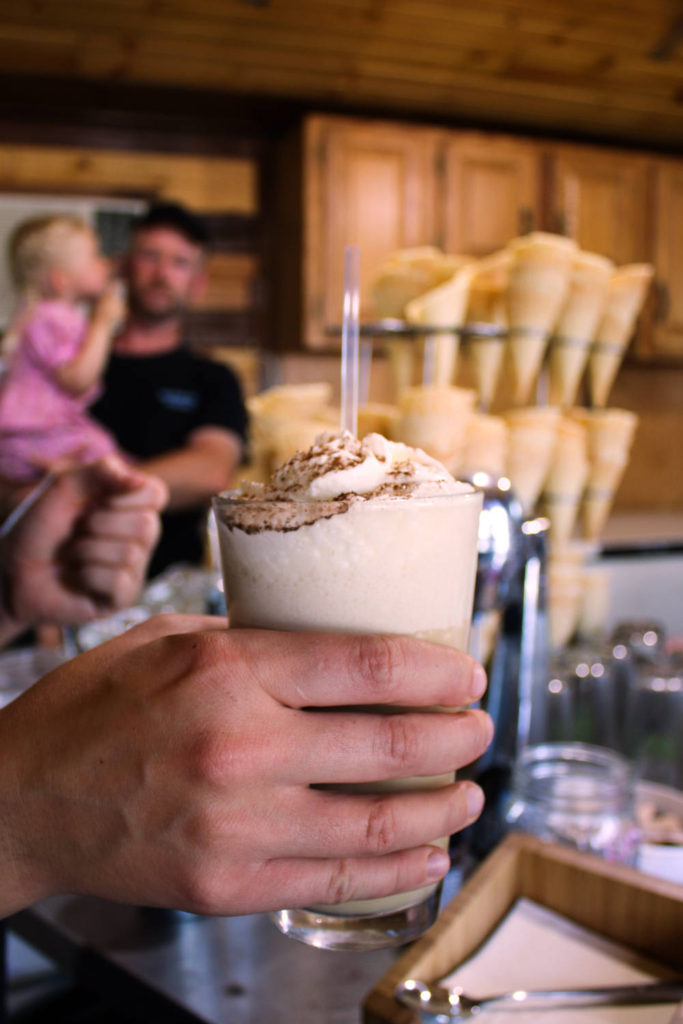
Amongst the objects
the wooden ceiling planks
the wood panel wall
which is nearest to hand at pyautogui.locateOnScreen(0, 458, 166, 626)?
the wooden ceiling planks

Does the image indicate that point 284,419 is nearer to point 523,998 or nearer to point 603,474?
point 603,474

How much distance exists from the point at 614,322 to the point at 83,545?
3.45 ft

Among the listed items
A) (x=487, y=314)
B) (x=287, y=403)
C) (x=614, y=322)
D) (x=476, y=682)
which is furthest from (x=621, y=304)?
(x=476, y=682)

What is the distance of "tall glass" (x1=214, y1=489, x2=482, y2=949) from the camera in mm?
501

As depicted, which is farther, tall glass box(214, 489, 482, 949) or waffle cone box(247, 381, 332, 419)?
waffle cone box(247, 381, 332, 419)

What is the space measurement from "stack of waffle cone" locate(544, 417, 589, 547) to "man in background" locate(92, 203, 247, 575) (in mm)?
1387

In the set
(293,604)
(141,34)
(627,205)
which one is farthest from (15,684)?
(627,205)

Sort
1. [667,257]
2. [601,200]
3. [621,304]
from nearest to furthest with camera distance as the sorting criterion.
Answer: [621,304]
[601,200]
[667,257]

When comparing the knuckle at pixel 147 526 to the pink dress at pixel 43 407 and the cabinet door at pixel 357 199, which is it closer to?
the pink dress at pixel 43 407

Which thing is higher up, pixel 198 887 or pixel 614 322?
pixel 614 322

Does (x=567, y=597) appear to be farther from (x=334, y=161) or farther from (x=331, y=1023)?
(x=334, y=161)

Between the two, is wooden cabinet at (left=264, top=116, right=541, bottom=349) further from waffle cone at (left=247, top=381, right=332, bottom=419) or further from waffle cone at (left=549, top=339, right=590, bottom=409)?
waffle cone at (left=247, top=381, right=332, bottom=419)

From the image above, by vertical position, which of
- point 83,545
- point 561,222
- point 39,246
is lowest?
point 83,545

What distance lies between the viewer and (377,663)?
18.3 inches
